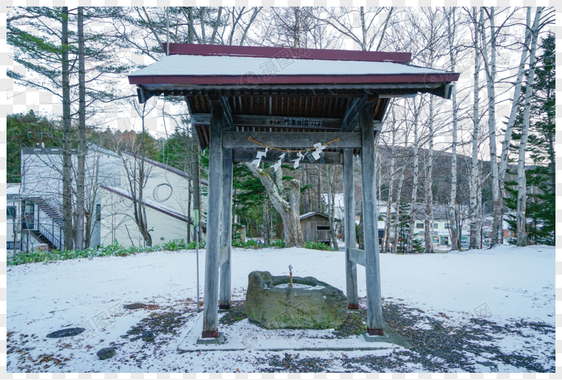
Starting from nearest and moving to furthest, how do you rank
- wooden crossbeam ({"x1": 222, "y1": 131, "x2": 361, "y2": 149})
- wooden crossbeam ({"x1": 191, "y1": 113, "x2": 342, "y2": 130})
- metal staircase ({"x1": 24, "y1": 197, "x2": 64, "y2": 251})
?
wooden crossbeam ({"x1": 222, "y1": 131, "x2": 361, "y2": 149}) → wooden crossbeam ({"x1": 191, "y1": 113, "x2": 342, "y2": 130}) → metal staircase ({"x1": 24, "y1": 197, "x2": 64, "y2": 251})

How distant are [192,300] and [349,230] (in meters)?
3.25

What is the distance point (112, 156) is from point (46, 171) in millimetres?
3392

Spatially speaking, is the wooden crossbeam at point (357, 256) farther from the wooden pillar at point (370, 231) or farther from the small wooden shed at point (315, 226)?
the small wooden shed at point (315, 226)

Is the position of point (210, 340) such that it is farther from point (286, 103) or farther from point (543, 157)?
point (543, 157)

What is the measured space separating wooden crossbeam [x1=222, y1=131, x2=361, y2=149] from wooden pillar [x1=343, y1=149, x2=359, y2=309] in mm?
999

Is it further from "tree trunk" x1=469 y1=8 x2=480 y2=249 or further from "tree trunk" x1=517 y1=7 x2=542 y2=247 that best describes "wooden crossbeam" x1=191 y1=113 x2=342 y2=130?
"tree trunk" x1=469 y1=8 x2=480 y2=249

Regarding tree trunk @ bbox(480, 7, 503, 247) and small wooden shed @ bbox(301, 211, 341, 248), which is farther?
small wooden shed @ bbox(301, 211, 341, 248)

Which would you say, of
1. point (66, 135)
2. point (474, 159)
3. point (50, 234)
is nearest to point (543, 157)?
point (474, 159)

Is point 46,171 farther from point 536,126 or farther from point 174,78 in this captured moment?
point 536,126

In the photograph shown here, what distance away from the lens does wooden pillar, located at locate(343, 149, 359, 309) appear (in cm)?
503

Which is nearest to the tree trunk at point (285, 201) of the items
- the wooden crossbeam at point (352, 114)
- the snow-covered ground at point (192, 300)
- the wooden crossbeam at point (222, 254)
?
the snow-covered ground at point (192, 300)

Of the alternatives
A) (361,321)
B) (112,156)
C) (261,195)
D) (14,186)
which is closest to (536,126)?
(261,195)

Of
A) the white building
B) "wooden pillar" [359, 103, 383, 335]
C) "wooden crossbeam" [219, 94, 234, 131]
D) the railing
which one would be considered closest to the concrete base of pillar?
"wooden pillar" [359, 103, 383, 335]

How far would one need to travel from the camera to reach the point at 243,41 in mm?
13578
